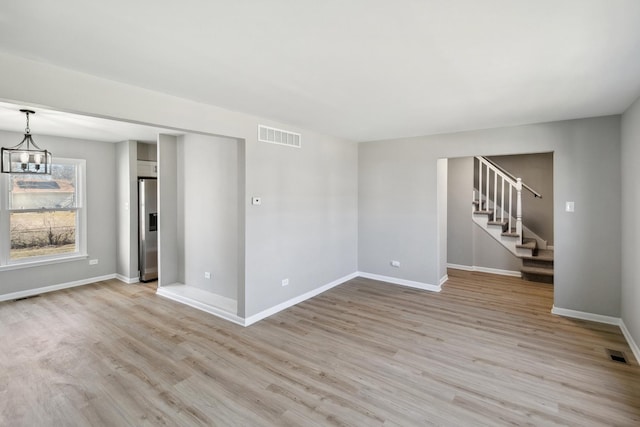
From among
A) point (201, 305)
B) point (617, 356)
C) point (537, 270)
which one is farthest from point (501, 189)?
point (201, 305)

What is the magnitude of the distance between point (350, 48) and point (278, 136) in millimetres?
2292

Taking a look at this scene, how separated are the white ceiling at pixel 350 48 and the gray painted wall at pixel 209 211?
1.32m

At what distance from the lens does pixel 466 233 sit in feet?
21.3

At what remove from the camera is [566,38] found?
1.89 metres

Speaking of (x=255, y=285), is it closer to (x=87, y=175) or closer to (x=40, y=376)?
(x=40, y=376)

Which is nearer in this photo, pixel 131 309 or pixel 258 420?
pixel 258 420

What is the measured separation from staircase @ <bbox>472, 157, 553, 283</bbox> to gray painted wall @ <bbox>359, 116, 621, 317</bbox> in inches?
65.4

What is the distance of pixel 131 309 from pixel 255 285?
75.2 inches

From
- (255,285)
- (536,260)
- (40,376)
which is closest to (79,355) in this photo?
(40,376)

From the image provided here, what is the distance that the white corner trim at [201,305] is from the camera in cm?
390

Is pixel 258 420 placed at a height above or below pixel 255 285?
below

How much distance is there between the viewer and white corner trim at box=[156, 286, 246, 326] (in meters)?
3.90

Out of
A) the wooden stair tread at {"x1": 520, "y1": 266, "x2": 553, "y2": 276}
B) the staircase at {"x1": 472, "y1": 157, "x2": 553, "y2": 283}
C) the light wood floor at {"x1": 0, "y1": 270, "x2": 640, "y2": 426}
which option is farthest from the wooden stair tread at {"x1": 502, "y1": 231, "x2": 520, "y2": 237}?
the light wood floor at {"x1": 0, "y1": 270, "x2": 640, "y2": 426}

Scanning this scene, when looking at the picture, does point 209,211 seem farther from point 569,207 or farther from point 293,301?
point 569,207
